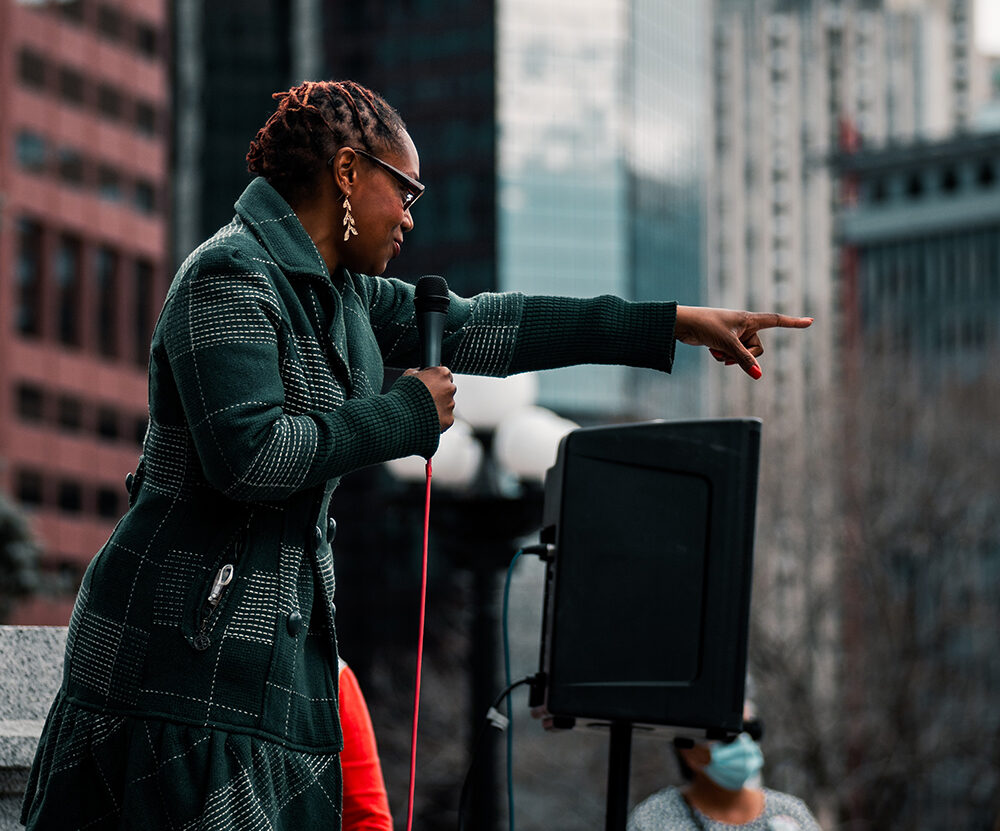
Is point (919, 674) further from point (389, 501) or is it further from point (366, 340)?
point (366, 340)

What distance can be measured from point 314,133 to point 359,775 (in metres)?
1.37

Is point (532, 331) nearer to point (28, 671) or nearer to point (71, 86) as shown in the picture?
point (28, 671)

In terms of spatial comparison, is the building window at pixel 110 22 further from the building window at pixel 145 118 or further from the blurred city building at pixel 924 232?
the blurred city building at pixel 924 232

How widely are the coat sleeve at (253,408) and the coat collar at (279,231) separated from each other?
89mm

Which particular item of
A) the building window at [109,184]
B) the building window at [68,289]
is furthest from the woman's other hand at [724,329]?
the building window at [109,184]

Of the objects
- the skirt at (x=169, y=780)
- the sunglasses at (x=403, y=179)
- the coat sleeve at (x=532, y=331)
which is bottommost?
the skirt at (x=169, y=780)

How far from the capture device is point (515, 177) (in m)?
85.2

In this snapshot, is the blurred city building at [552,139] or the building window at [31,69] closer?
the building window at [31,69]

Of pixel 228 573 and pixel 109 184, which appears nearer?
pixel 228 573

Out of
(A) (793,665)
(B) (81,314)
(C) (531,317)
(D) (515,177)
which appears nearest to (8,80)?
(B) (81,314)

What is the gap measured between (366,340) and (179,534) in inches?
20.0

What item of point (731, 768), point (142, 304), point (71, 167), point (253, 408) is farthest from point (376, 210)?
point (142, 304)

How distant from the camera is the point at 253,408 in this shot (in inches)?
105

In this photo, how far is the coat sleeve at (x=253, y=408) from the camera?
2.65 m
